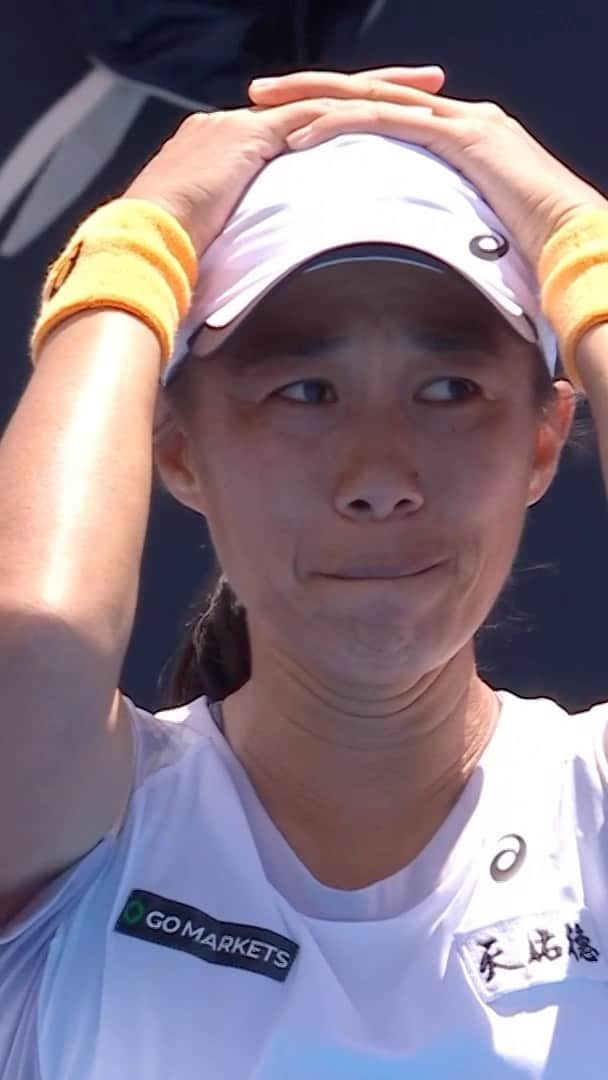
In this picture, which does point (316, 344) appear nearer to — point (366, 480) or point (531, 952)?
point (366, 480)

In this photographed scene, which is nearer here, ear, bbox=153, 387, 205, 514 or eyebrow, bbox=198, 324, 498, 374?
eyebrow, bbox=198, 324, 498, 374

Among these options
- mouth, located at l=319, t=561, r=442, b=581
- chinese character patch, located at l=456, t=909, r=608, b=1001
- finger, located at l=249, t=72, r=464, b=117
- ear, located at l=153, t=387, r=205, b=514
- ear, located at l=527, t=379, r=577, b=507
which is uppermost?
finger, located at l=249, t=72, r=464, b=117

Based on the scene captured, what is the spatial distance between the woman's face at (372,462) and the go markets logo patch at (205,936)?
169 mm

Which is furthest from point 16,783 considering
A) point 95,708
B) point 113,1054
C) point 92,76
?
point 92,76

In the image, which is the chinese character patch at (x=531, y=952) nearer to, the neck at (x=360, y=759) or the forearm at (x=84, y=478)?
the neck at (x=360, y=759)

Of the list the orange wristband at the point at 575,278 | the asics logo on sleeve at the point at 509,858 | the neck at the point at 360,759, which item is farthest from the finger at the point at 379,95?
the asics logo on sleeve at the point at 509,858

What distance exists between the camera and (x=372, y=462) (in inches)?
37.4

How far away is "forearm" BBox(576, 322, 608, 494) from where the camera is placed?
1.00m

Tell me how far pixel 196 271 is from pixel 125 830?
0.36 meters

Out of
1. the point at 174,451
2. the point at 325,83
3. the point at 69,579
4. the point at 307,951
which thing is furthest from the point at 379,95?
the point at 307,951

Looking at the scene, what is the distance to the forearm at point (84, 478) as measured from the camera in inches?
35.2

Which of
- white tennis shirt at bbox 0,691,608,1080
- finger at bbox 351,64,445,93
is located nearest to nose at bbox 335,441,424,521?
white tennis shirt at bbox 0,691,608,1080

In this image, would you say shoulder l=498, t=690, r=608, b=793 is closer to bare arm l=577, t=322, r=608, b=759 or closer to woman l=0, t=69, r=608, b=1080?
woman l=0, t=69, r=608, b=1080

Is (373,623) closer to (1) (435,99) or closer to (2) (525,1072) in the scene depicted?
(2) (525,1072)
